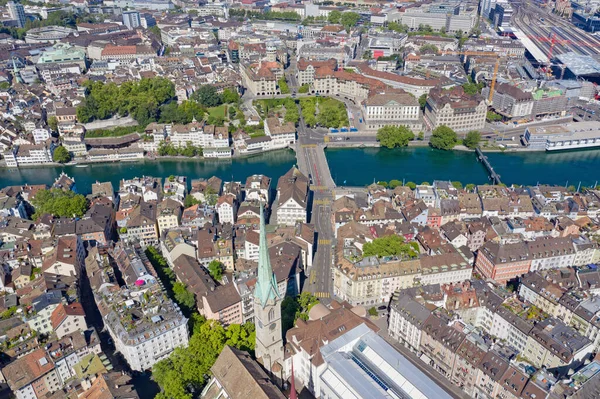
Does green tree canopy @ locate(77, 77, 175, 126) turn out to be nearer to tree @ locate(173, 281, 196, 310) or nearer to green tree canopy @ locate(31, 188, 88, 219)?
green tree canopy @ locate(31, 188, 88, 219)

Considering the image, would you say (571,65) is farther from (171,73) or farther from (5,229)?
(5,229)

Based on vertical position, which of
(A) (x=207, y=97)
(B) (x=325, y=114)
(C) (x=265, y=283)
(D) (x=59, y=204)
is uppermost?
(C) (x=265, y=283)

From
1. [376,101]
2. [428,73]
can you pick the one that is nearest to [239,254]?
[376,101]

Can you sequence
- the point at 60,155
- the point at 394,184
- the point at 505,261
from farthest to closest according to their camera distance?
1. the point at 60,155
2. the point at 394,184
3. the point at 505,261

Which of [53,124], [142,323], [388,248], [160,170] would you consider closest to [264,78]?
[160,170]

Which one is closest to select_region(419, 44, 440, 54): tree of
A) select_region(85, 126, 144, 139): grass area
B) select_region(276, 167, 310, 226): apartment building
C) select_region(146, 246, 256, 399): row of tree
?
select_region(85, 126, 144, 139): grass area

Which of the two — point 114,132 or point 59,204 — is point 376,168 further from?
point 114,132
